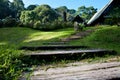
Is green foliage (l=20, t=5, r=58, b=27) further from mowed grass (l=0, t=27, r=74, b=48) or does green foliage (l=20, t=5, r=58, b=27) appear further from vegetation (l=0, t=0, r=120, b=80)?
mowed grass (l=0, t=27, r=74, b=48)

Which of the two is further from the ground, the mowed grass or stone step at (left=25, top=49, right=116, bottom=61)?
stone step at (left=25, top=49, right=116, bottom=61)

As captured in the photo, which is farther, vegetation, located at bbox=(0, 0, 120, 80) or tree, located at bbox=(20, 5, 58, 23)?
tree, located at bbox=(20, 5, 58, 23)

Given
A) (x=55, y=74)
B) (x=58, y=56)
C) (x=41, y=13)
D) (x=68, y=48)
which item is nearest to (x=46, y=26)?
(x=68, y=48)

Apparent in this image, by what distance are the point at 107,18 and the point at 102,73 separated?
28492 millimetres

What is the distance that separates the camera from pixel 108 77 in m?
4.09

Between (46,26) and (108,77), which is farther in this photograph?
(46,26)

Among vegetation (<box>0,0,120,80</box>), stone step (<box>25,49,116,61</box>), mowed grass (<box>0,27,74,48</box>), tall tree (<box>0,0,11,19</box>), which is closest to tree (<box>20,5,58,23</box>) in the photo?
vegetation (<box>0,0,120,80</box>)

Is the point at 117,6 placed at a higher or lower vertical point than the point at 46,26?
higher

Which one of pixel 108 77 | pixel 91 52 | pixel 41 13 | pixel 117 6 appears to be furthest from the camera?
pixel 41 13

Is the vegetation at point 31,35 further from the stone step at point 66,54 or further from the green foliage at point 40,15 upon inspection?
the stone step at point 66,54

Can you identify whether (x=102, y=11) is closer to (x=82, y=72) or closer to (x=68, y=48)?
(x=68, y=48)

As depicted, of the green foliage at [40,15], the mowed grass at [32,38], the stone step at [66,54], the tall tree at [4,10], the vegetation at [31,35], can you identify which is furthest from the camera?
the green foliage at [40,15]

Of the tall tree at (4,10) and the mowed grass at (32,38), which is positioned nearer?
the mowed grass at (32,38)

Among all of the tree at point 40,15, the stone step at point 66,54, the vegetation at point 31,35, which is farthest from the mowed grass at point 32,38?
the tree at point 40,15
